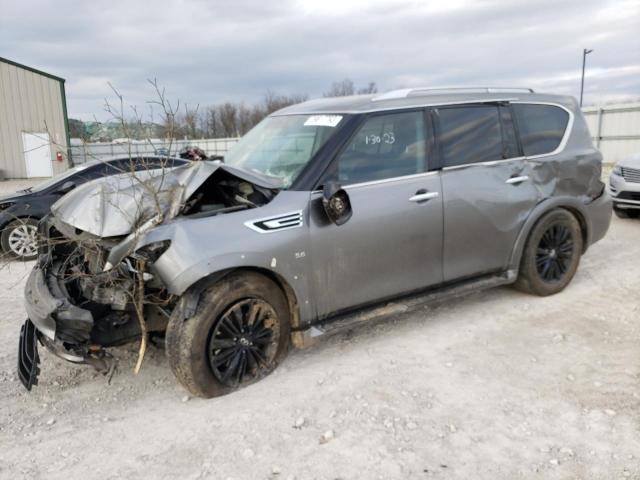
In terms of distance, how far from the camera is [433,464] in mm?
2729

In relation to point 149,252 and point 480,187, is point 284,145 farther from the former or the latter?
point 480,187

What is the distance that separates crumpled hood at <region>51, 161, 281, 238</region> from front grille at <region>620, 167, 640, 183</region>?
7243 millimetres

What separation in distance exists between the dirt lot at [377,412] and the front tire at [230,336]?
0.14 m

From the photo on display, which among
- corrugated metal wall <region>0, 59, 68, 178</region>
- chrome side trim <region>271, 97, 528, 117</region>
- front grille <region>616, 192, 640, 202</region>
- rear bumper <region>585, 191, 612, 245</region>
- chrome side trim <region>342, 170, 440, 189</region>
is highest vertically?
corrugated metal wall <region>0, 59, 68, 178</region>

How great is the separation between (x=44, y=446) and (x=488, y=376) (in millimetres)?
2827

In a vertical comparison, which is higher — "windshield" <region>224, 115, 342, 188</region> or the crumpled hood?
"windshield" <region>224, 115, 342, 188</region>

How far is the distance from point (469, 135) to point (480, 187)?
46cm

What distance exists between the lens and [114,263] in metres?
3.19

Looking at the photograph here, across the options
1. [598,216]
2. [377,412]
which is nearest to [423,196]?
[377,412]

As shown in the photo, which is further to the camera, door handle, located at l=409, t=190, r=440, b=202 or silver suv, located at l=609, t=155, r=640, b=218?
silver suv, located at l=609, t=155, r=640, b=218

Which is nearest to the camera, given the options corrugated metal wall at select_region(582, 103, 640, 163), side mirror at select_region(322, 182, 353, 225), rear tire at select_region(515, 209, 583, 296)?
side mirror at select_region(322, 182, 353, 225)

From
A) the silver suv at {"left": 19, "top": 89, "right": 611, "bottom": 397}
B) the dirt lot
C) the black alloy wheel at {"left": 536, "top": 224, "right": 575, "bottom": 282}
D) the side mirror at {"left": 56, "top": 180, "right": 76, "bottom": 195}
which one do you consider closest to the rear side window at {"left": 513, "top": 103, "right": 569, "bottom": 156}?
the silver suv at {"left": 19, "top": 89, "right": 611, "bottom": 397}

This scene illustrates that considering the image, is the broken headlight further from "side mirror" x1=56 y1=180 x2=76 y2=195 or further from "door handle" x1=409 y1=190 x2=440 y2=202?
"side mirror" x1=56 y1=180 x2=76 y2=195

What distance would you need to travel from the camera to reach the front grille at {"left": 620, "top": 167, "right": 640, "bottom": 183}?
8.45 meters
